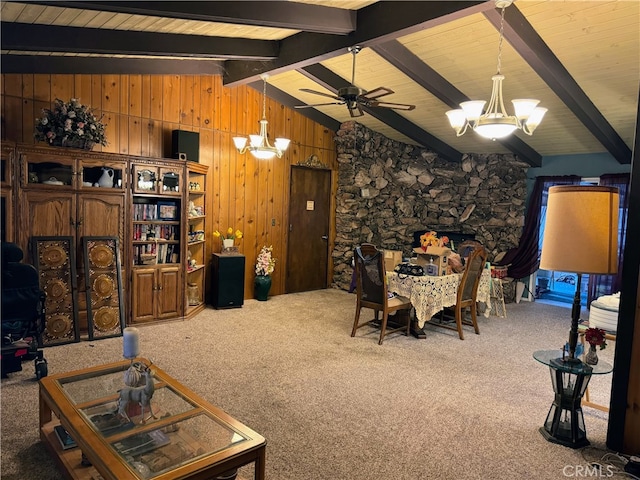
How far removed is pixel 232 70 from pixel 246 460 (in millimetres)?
4973

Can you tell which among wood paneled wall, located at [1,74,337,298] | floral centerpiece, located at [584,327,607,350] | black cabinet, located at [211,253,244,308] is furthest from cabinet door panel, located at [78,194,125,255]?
floral centerpiece, located at [584,327,607,350]

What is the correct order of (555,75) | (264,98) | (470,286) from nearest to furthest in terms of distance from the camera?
(555,75) < (470,286) < (264,98)

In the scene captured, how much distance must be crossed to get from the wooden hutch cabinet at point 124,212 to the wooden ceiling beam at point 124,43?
3.00ft

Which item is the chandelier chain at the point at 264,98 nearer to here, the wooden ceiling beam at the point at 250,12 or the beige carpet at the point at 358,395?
the wooden ceiling beam at the point at 250,12

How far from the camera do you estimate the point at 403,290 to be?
4652 mm

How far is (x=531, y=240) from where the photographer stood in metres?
7.08

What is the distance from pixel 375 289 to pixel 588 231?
244 centimetres

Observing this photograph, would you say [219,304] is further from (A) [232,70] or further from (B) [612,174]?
(B) [612,174]

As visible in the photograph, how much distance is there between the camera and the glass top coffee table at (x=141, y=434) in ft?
5.68

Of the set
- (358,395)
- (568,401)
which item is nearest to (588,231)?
(568,401)

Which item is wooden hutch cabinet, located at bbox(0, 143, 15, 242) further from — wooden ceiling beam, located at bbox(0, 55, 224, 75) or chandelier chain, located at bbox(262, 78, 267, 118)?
chandelier chain, located at bbox(262, 78, 267, 118)

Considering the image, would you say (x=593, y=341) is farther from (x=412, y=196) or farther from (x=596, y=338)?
(x=412, y=196)

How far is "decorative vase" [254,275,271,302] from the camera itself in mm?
6320

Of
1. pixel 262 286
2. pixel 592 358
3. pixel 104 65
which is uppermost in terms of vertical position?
pixel 104 65
